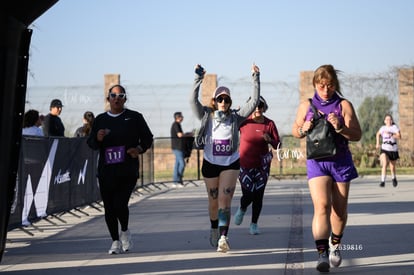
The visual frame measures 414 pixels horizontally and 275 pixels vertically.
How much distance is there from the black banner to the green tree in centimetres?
1738

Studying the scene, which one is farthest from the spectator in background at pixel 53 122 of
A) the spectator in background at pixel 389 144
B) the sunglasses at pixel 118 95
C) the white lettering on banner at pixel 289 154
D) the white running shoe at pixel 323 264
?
the white lettering on banner at pixel 289 154

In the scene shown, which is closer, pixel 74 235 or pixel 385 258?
pixel 385 258

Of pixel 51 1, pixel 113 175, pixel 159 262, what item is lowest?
pixel 159 262

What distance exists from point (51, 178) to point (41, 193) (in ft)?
1.73

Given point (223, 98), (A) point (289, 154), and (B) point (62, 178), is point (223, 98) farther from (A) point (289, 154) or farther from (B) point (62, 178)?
(A) point (289, 154)

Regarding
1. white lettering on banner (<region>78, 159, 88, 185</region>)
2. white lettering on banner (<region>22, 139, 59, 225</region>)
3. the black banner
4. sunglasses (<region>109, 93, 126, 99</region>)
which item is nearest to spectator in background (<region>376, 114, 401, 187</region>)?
the black banner

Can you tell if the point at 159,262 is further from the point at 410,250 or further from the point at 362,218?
the point at 362,218

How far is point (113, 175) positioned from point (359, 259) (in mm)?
2840

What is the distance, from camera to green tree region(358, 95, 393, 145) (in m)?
32.7

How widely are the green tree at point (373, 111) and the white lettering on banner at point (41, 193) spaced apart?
20.2 metres

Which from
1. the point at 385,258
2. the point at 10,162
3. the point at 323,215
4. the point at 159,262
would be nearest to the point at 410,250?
the point at 385,258

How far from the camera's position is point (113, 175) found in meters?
10.7

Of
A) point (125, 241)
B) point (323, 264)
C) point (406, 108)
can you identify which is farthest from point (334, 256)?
point (406, 108)

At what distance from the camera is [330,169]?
29.5ft
